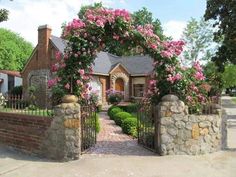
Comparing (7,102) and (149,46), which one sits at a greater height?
(149,46)

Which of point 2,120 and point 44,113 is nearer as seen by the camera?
point 44,113

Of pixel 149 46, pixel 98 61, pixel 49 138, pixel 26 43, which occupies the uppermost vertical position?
pixel 26 43

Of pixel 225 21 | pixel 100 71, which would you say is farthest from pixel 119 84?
pixel 225 21

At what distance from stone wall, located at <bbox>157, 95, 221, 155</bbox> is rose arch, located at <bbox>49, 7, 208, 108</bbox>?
0.65m

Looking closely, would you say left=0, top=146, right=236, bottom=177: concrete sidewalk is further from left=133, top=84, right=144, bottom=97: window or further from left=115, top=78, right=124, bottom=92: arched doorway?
left=115, top=78, right=124, bottom=92: arched doorway

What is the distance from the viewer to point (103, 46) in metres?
9.78

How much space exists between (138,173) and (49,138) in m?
2.91

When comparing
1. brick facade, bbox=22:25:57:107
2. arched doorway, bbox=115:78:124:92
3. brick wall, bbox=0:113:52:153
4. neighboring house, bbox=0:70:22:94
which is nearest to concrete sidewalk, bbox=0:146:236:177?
brick wall, bbox=0:113:52:153

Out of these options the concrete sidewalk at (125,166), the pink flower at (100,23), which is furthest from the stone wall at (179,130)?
the pink flower at (100,23)

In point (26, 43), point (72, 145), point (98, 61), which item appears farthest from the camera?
point (26, 43)

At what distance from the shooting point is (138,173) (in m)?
7.25

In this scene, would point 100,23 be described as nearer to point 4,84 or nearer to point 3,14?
point 3,14

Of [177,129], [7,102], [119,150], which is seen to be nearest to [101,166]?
[119,150]

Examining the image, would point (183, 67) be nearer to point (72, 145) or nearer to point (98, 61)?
point (72, 145)
